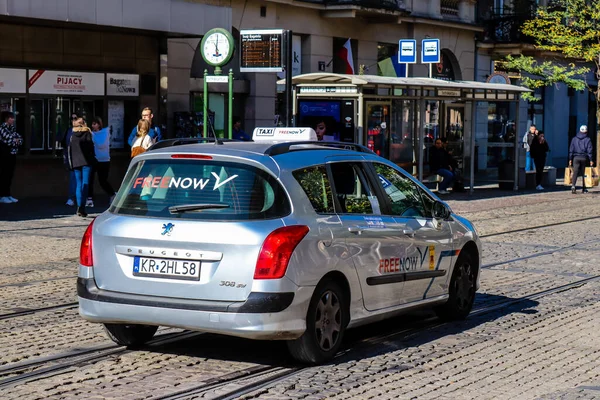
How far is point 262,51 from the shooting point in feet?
61.1

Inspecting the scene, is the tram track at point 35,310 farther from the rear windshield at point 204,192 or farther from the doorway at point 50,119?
the doorway at point 50,119

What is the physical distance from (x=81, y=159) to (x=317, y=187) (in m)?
12.1

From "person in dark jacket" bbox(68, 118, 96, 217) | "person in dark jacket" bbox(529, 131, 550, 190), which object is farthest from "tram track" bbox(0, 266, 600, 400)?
"person in dark jacket" bbox(529, 131, 550, 190)

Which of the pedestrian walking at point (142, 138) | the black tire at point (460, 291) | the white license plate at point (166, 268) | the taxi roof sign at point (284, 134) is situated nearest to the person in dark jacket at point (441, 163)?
the pedestrian walking at point (142, 138)

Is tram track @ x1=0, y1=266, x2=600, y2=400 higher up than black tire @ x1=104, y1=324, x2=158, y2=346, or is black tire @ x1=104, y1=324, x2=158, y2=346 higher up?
black tire @ x1=104, y1=324, x2=158, y2=346

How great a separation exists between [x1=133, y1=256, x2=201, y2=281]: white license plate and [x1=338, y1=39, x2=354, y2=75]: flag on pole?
88.3 feet

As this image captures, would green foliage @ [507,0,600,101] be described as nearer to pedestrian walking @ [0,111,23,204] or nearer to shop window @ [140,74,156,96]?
shop window @ [140,74,156,96]

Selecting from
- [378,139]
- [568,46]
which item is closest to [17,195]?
[378,139]

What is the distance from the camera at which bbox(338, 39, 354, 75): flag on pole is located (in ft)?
112

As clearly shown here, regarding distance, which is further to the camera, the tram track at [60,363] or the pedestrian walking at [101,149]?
the pedestrian walking at [101,149]

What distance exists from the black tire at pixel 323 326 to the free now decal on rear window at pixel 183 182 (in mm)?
969

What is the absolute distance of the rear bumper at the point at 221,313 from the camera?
24.3ft

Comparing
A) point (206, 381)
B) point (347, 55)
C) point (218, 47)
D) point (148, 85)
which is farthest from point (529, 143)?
point (206, 381)

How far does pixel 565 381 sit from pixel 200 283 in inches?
97.4
